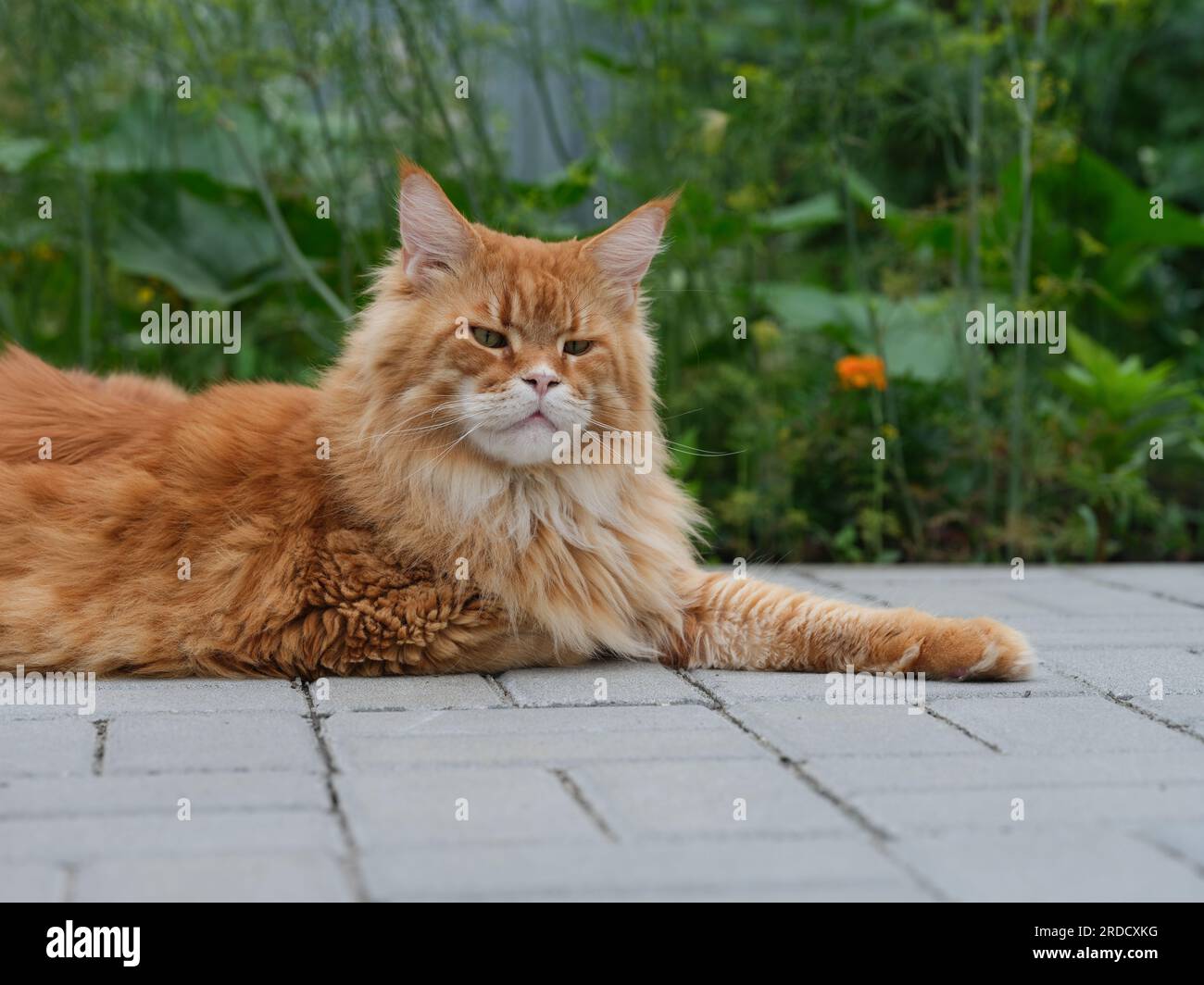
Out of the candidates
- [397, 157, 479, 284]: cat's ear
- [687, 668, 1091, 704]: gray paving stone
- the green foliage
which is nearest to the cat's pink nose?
[397, 157, 479, 284]: cat's ear

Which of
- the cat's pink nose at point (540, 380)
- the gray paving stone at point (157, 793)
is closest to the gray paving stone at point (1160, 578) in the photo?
the cat's pink nose at point (540, 380)

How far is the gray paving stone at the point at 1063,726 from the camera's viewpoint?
7.82ft

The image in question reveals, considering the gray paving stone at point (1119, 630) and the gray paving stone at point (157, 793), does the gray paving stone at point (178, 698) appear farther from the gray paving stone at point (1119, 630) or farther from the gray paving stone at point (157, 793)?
the gray paving stone at point (1119, 630)

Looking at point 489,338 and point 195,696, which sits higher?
point 489,338

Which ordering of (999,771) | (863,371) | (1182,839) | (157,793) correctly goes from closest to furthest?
(1182,839)
(157,793)
(999,771)
(863,371)

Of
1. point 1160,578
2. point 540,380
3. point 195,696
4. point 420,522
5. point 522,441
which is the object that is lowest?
point 195,696

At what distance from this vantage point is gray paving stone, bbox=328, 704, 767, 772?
225 cm

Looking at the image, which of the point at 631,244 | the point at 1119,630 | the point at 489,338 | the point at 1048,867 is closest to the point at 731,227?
the point at 631,244

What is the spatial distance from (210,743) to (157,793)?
0.26m

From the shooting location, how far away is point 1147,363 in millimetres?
6258

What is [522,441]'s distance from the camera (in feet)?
9.10

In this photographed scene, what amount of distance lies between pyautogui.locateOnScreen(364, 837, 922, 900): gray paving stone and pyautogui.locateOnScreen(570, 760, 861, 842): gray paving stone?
0.06m

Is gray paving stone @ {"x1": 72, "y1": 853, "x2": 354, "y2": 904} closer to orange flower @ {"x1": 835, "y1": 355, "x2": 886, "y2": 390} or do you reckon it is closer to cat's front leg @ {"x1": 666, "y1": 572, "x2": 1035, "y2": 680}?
cat's front leg @ {"x1": 666, "y1": 572, "x2": 1035, "y2": 680}

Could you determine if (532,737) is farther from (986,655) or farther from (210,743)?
(986,655)
